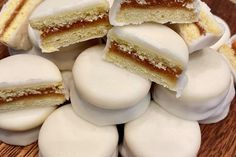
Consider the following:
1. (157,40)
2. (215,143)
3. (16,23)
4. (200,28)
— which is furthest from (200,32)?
(16,23)

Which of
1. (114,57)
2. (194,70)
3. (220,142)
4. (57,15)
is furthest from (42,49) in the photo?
(220,142)

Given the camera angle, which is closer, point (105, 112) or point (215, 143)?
point (105, 112)

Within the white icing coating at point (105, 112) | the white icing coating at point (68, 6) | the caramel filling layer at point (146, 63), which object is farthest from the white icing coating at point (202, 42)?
the white icing coating at point (68, 6)

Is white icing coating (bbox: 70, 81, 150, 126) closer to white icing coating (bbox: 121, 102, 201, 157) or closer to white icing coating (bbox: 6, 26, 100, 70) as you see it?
white icing coating (bbox: 121, 102, 201, 157)

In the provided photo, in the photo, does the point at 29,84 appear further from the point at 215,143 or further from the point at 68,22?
the point at 215,143

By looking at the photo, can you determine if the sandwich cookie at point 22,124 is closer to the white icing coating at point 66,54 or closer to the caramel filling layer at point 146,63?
the white icing coating at point 66,54

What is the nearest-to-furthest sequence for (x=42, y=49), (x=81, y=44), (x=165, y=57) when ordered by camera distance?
(x=165, y=57) < (x=42, y=49) < (x=81, y=44)

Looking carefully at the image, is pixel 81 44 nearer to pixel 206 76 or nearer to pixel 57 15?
pixel 57 15
